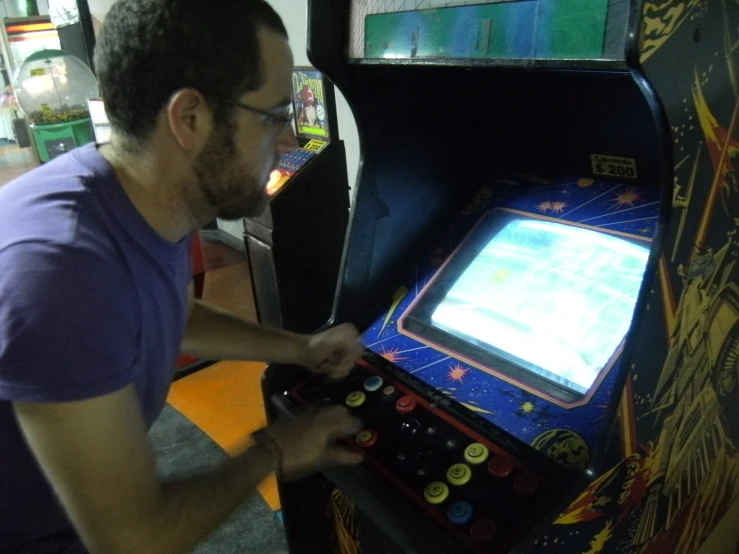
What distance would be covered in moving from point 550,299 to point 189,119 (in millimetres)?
661

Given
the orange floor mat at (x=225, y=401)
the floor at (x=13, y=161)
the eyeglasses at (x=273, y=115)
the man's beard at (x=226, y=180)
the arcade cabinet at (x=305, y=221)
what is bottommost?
the floor at (x=13, y=161)

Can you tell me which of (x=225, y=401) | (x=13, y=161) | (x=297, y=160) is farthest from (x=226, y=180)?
(x=13, y=161)

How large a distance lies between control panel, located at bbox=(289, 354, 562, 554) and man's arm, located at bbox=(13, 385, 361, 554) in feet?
0.74

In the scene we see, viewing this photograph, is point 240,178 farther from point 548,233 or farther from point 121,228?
point 548,233

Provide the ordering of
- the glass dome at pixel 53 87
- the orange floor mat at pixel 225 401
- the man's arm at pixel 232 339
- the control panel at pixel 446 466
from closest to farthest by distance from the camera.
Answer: the control panel at pixel 446 466
the man's arm at pixel 232 339
the orange floor mat at pixel 225 401
the glass dome at pixel 53 87

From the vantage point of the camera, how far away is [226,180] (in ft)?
3.12

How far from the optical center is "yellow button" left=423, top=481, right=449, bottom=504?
843 millimetres

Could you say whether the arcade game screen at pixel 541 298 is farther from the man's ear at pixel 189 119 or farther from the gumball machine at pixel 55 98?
the gumball machine at pixel 55 98

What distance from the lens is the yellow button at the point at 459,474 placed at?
855 millimetres

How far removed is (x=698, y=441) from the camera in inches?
39.6

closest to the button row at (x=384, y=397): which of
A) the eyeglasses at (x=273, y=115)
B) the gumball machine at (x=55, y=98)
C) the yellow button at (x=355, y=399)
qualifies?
the yellow button at (x=355, y=399)

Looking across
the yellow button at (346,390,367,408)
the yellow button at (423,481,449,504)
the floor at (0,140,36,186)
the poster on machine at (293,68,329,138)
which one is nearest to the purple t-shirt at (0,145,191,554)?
the yellow button at (346,390,367,408)

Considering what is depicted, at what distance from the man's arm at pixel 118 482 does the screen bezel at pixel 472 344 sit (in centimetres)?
43

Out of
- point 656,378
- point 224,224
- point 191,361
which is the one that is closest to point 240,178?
point 656,378
